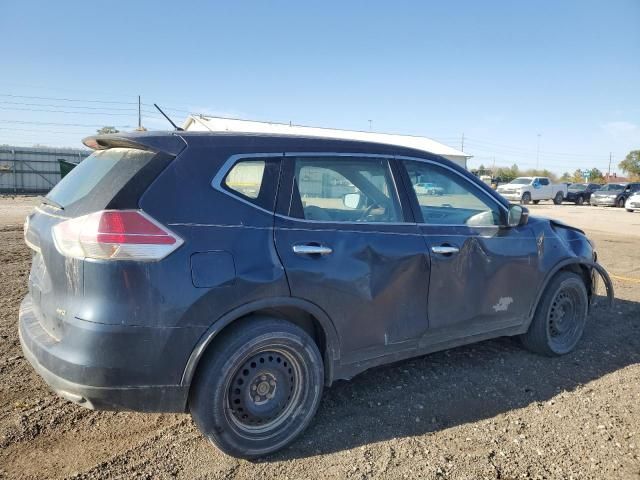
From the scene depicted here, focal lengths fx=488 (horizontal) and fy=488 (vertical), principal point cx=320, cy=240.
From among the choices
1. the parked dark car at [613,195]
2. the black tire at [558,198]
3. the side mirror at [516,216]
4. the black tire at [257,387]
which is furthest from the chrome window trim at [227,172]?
the black tire at [558,198]

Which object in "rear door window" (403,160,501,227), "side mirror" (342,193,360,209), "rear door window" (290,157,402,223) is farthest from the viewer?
"rear door window" (403,160,501,227)

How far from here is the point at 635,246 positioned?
11883 millimetres

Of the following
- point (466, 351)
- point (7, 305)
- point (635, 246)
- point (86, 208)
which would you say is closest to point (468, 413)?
point (466, 351)

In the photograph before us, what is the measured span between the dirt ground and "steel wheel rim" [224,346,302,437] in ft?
0.70

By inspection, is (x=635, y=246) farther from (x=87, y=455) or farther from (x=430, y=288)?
(x=87, y=455)

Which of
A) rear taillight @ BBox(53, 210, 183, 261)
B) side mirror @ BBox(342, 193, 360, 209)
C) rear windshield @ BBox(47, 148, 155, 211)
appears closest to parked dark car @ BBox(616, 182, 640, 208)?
side mirror @ BBox(342, 193, 360, 209)

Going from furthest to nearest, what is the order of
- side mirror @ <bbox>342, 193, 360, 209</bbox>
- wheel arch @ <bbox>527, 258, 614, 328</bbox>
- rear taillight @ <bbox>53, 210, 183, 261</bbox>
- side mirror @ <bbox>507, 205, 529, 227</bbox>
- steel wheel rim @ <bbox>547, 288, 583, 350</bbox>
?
steel wheel rim @ <bbox>547, 288, 583, 350</bbox> → wheel arch @ <bbox>527, 258, 614, 328</bbox> → side mirror @ <bbox>507, 205, 529, 227</bbox> → side mirror @ <bbox>342, 193, 360, 209</bbox> → rear taillight @ <bbox>53, 210, 183, 261</bbox>

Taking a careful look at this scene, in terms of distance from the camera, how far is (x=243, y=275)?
2688 mm

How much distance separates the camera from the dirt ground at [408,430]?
2.76 metres

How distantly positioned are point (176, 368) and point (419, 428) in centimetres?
165

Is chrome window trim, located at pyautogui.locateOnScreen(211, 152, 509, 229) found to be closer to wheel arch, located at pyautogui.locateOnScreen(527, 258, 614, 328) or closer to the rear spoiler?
the rear spoiler

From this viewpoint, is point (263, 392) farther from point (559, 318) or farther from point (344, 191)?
point (559, 318)

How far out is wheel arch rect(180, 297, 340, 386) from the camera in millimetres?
2611

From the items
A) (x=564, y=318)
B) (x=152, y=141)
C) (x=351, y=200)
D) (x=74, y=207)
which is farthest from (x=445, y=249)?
(x=74, y=207)
